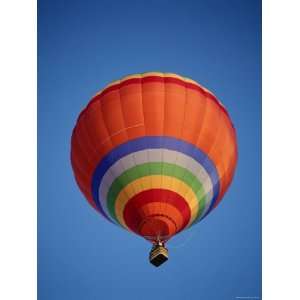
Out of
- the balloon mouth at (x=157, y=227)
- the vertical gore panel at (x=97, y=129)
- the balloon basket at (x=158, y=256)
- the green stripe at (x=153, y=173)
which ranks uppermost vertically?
the vertical gore panel at (x=97, y=129)

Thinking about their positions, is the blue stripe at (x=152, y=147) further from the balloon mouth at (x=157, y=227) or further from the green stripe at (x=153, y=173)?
the balloon mouth at (x=157, y=227)

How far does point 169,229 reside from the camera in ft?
20.6

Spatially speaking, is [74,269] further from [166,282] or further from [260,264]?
[260,264]

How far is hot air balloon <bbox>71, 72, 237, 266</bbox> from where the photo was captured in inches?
247

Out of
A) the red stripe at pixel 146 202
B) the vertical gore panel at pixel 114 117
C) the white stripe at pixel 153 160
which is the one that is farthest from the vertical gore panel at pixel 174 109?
the red stripe at pixel 146 202

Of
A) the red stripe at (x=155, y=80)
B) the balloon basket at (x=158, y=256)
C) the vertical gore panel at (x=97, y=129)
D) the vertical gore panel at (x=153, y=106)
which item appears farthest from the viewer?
the red stripe at (x=155, y=80)

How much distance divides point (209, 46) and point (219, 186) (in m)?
2.26

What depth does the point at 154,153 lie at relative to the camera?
627cm

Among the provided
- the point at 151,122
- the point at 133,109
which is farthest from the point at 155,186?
the point at 133,109

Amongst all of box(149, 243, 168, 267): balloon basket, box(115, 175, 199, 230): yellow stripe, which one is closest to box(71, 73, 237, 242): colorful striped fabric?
box(115, 175, 199, 230): yellow stripe

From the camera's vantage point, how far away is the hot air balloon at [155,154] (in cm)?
626

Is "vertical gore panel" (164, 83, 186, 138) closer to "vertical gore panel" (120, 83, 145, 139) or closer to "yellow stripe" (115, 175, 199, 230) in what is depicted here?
"vertical gore panel" (120, 83, 145, 139)

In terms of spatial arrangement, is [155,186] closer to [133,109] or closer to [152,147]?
[152,147]
